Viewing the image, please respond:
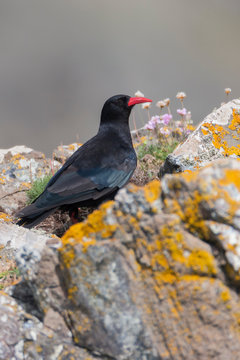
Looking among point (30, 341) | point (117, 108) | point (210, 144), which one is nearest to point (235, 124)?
point (210, 144)

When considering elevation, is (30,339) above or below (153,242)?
below

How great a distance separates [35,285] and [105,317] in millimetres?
634

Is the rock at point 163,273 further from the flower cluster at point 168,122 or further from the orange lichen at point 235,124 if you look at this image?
the flower cluster at point 168,122

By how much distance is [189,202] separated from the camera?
3004 millimetres

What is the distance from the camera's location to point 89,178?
5965 mm

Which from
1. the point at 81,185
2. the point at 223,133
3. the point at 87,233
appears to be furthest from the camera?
the point at 223,133

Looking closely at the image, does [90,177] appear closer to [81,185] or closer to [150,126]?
[81,185]

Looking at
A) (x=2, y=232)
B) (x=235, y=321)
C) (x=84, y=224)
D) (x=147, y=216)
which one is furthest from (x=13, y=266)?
(x=235, y=321)

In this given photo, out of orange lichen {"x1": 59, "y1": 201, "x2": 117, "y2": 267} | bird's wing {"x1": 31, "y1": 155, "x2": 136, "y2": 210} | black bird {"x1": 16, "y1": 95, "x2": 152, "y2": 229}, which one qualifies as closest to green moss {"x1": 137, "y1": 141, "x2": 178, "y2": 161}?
black bird {"x1": 16, "y1": 95, "x2": 152, "y2": 229}

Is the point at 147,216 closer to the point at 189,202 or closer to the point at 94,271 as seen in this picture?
the point at 189,202

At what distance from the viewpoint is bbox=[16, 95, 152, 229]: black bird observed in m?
5.72

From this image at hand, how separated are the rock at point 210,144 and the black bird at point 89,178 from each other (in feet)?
2.08

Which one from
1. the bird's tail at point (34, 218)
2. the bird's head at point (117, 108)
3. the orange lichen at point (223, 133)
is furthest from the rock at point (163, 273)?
the bird's head at point (117, 108)

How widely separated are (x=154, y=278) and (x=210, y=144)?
362 centimetres
